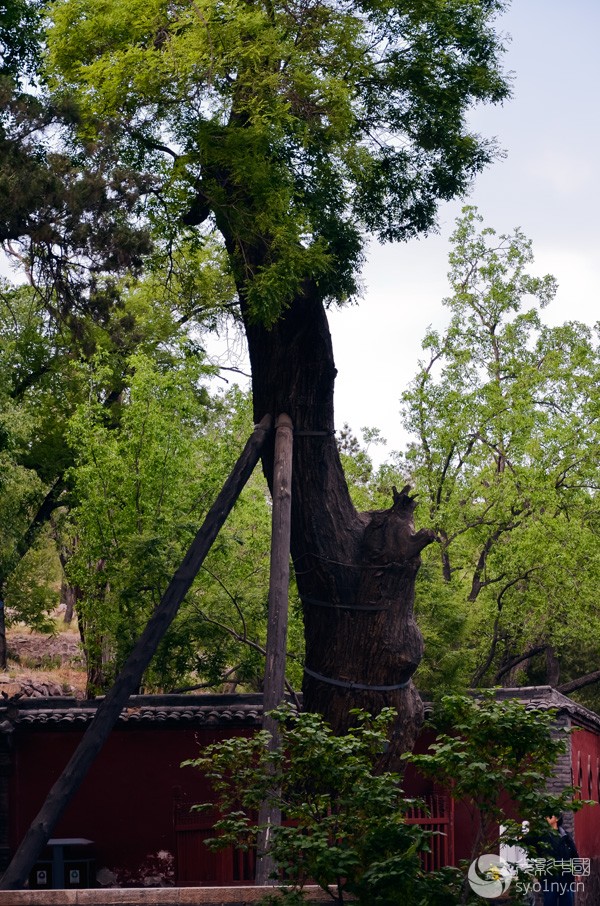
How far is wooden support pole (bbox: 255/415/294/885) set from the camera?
10859 mm

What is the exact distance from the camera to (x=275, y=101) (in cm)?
1136

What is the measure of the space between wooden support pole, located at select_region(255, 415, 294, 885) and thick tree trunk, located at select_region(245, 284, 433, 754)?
44 cm

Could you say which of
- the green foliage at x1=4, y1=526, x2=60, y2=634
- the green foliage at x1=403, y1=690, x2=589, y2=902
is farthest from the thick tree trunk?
the green foliage at x1=4, y1=526, x2=60, y2=634

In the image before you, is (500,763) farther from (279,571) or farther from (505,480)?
(505,480)

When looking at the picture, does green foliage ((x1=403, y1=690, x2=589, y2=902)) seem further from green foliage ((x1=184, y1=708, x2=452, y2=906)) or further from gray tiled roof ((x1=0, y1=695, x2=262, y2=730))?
gray tiled roof ((x1=0, y1=695, x2=262, y2=730))

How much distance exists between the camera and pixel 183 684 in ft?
66.5

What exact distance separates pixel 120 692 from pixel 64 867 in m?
5.24

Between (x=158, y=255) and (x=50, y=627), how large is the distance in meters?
17.2

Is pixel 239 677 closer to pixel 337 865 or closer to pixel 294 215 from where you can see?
pixel 294 215

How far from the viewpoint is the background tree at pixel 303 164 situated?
37.6 ft

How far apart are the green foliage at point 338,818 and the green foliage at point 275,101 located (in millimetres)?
4862

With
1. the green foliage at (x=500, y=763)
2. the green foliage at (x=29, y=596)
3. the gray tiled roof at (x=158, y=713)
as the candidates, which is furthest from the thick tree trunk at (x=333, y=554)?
the green foliage at (x=29, y=596)

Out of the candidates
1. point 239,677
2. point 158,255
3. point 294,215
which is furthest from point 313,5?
point 239,677

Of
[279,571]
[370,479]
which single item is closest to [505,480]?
[370,479]
